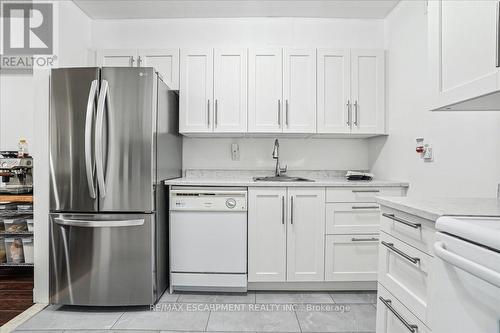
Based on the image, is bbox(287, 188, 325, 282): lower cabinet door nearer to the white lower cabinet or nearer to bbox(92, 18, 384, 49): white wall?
the white lower cabinet

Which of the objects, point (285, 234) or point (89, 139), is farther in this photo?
point (285, 234)

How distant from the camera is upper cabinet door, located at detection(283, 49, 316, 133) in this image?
108 inches

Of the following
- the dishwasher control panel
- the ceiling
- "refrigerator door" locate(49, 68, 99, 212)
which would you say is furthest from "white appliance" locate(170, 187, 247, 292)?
the ceiling

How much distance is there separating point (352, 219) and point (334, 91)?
1.21 meters

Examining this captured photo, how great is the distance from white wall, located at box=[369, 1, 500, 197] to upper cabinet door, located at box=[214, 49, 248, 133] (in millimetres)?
1384

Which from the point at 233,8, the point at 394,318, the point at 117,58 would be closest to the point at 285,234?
the point at 394,318

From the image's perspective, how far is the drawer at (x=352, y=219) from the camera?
245 cm

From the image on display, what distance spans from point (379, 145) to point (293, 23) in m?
1.54

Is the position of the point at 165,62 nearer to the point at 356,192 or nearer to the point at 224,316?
the point at 356,192

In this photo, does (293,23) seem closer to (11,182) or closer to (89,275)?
(89,275)

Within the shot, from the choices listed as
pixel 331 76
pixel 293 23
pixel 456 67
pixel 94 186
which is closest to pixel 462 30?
pixel 456 67

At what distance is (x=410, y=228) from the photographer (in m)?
1.20

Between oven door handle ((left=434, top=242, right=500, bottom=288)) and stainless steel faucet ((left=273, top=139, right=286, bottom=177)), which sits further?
stainless steel faucet ((left=273, top=139, right=286, bottom=177))

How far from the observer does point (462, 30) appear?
47.8 inches
